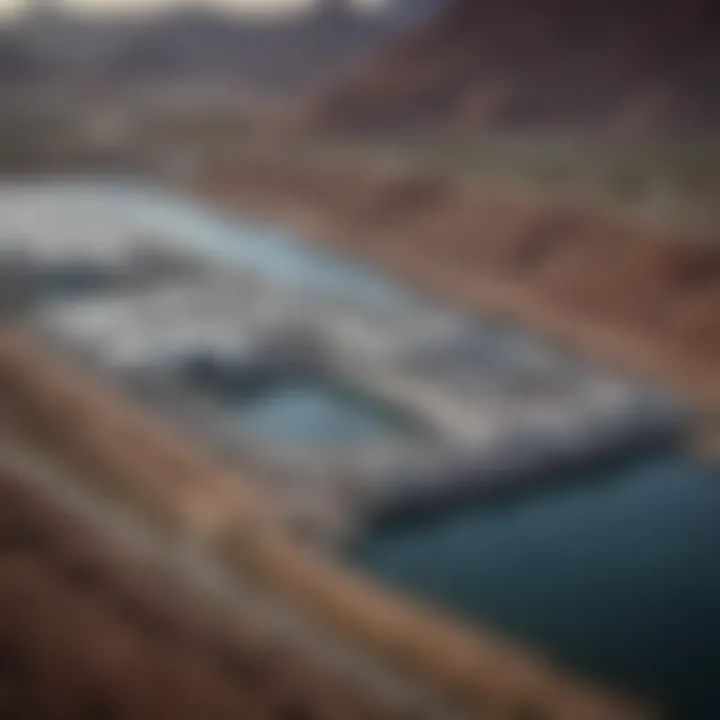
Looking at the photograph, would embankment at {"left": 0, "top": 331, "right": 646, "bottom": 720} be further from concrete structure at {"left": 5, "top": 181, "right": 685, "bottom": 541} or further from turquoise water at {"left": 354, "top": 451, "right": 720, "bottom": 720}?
concrete structure at {"left": 5, "top": 181, "right": 685, "bottom": 541}

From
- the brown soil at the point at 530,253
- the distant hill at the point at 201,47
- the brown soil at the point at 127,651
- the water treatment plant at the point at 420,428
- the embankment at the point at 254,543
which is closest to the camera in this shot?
the brown soil at the point at 127,651

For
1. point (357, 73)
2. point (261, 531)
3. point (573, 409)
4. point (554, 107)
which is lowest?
point (261, 531)

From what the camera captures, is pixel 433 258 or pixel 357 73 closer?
pixel 433 258

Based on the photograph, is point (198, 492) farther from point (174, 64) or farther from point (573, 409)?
point (174, 64)

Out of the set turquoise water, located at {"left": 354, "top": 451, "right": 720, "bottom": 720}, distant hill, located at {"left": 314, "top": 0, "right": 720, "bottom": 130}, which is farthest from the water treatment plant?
distant hill, located at {"left": 314, "top": 0, "right": 720, "bottom": 130}

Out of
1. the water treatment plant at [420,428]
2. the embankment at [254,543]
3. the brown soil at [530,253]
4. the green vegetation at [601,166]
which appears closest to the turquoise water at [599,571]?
the water treatment plant at [420,428]

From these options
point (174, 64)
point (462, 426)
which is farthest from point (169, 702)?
point (174, 64)

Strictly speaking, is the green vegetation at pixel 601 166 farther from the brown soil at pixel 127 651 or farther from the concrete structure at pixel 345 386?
the brown soil at pixel 127 651
